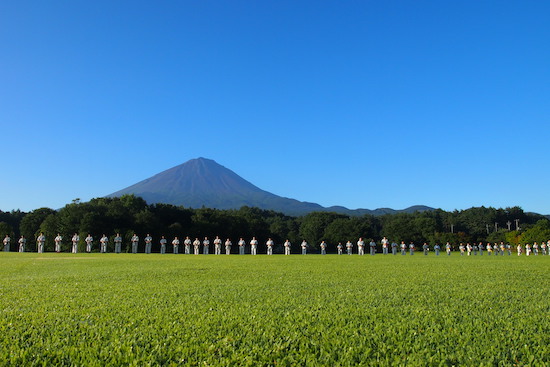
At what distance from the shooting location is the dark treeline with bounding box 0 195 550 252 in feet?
201

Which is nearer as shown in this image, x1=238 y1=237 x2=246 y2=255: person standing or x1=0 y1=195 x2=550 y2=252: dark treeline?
x1=238 y1=237 x2=246 y2=255: person standing

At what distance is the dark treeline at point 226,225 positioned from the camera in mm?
61250

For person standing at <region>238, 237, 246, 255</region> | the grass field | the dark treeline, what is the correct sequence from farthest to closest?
the dark treeline → person standing at <region>238, 237, 246, 255</region> → the grass field

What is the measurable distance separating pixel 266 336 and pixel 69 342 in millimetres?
1990

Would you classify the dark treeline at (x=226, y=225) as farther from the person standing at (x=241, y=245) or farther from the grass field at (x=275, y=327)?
the grass field at (x=275, y=327)

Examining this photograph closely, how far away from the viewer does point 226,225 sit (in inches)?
3024

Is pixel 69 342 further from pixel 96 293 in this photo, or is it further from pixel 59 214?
pixel 59 214

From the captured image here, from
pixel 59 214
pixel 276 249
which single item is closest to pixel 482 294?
pixel 59 214

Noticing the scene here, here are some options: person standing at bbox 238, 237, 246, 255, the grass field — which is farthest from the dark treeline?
the grass field

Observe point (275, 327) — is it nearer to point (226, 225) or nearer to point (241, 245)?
point (241, 245)

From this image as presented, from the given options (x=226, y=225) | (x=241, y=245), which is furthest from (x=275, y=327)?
(x=226, y=225)

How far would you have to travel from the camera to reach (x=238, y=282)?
957 cm

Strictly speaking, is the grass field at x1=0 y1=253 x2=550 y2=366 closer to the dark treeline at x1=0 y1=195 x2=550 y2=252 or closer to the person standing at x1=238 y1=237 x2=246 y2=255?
the person standing at x1=238 y1=237 x2=246 y2=255

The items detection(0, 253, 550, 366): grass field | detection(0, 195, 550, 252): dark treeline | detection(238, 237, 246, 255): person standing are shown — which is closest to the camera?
detection(0, 253, 550, 366): grass field
